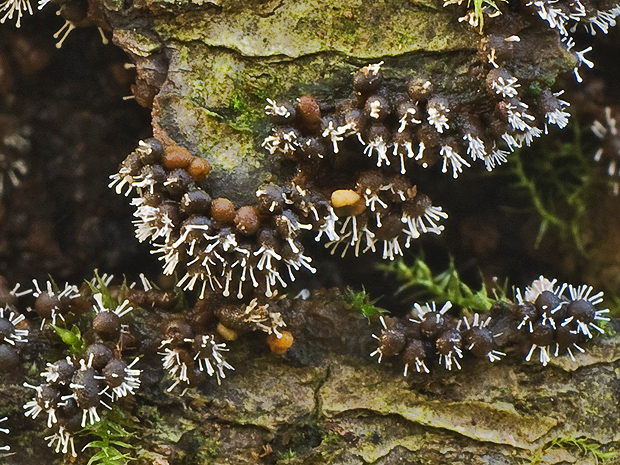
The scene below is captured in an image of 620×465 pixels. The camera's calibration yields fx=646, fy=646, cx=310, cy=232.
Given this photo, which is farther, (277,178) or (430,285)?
(430,285)

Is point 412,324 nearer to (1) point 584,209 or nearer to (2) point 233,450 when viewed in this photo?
(2) point 233,450

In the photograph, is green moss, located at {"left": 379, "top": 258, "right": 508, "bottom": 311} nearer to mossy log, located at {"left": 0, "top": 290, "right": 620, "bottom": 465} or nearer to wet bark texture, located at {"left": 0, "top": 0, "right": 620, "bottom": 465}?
mossy log, located at {"left": 0, "top": 290, "right": 620, "bottom": 465}

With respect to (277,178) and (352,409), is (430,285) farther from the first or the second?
(277,178)

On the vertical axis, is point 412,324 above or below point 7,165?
below

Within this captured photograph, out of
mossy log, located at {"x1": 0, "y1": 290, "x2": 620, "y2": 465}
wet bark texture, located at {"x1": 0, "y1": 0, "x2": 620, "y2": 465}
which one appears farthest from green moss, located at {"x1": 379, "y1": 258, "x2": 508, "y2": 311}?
wet bark texture, located at {"x1": 0, "y1": 0, "x2": 620, "y2": 465}

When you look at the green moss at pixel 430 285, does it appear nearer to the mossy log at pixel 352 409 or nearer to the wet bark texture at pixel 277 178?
the mossy log at pixel 352 409

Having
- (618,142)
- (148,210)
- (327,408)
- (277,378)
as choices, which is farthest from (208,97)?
(618,142)

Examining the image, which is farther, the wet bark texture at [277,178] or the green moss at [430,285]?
the green moss at [430,285]

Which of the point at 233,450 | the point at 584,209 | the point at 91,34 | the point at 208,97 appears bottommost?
the point at 233,450

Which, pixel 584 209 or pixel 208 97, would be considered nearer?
pixel 208 97

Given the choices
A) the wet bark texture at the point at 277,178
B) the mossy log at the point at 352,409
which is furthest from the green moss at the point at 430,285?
the wet bark texture at the point at 277,178

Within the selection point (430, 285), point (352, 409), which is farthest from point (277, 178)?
point (430, 285)
